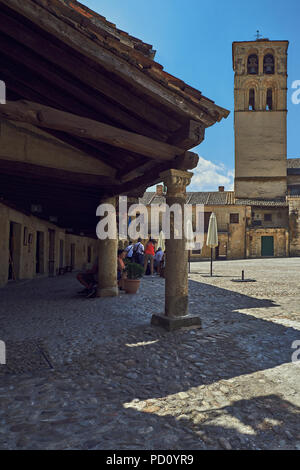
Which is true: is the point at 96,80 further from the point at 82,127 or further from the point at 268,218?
the point at 268,218

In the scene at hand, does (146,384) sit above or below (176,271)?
below

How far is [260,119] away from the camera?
41344 mm

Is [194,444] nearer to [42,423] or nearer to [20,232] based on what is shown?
[42,423]

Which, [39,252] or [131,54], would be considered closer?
[131,54]

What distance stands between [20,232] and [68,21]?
9.10 meters

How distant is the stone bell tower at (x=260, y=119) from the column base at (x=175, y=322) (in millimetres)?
37073

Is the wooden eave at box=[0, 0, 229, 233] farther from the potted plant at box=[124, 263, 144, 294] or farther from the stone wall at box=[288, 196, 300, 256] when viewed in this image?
the stone wall at box=[288, 196, 300, 256]

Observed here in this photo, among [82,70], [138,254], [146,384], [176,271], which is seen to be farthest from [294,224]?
[146,384]

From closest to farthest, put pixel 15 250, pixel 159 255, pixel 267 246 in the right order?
pixel 15 250, pixel 159 255, pixel 267 246

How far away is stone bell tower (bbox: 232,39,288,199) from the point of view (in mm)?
40344

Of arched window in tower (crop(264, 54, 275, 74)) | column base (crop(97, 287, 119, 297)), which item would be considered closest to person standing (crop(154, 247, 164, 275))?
column base (crop(97, 287, 119, 297))

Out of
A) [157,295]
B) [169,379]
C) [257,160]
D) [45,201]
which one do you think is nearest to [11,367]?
[169,379]

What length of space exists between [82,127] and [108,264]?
13.3 ft

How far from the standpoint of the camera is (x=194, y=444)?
2.03 m
